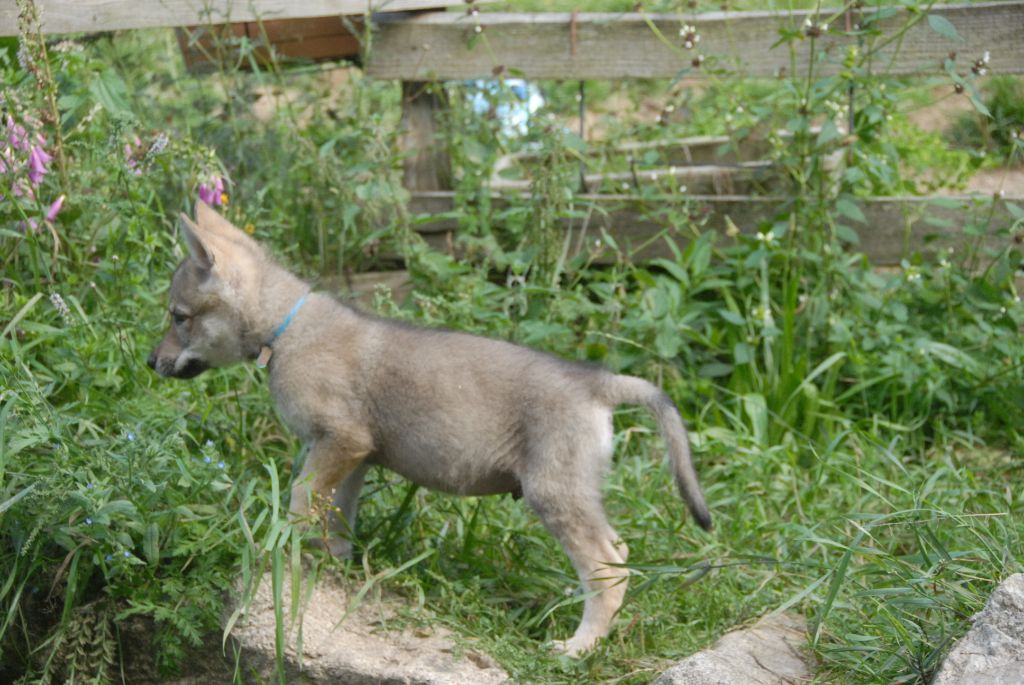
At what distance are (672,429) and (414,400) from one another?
95 cm

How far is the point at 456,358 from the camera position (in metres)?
4.49

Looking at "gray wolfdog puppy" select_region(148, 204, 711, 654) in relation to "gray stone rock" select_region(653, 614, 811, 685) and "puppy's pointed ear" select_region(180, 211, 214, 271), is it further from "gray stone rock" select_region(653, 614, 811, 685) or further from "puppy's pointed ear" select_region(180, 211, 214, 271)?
"gray stone rock" select_region(653, 614, 811, 685)

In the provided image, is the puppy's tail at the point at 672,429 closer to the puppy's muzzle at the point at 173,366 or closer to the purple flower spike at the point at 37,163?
the puppy's muzzle at the point at 173,366

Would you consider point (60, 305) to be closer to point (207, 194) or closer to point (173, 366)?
point (173, 366)

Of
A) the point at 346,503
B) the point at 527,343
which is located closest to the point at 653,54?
the point at 527,343

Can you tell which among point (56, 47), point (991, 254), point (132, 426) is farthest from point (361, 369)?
point (991, 254)

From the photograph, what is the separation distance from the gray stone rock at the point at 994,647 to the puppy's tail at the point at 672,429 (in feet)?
3.28

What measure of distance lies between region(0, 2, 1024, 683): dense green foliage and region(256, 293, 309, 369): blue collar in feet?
1.35

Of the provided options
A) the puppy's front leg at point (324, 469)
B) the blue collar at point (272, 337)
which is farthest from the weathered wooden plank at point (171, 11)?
the puppy's front leg at point (324, 469)

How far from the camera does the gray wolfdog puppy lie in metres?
4.20

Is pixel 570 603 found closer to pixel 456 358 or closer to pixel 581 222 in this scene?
pixel 456 358

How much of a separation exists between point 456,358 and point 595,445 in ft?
2.13

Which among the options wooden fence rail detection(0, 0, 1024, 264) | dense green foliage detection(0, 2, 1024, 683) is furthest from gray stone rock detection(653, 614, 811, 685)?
wooden fence rail detection(0, 0, 1024, 264)

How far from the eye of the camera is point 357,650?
13.5ft
